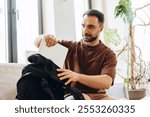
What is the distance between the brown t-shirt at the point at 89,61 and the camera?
71 centimetres

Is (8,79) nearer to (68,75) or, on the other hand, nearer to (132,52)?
(68,75)

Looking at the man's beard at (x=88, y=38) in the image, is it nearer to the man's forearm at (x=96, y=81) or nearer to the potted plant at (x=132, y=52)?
the man's forearm at (x=96, y=81)

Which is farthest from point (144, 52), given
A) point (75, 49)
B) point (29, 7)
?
point (75, 49)

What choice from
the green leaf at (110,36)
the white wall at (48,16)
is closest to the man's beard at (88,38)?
the green leaf at (110,36)

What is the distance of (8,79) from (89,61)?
0.59 metres

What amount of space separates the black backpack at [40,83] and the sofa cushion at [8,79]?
495mm

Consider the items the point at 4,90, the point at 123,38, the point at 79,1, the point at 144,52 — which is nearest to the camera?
the point at 4,90

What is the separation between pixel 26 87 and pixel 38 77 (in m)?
0.04

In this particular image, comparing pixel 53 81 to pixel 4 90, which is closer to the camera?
pixel 53 81

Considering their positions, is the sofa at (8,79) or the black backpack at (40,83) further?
the sofa at (8,79)

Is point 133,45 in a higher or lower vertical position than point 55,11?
lower

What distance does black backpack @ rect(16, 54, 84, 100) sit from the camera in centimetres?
65

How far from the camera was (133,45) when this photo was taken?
1.92 metres

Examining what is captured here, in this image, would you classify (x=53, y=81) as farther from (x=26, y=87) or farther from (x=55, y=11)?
(x=55, y=11)
